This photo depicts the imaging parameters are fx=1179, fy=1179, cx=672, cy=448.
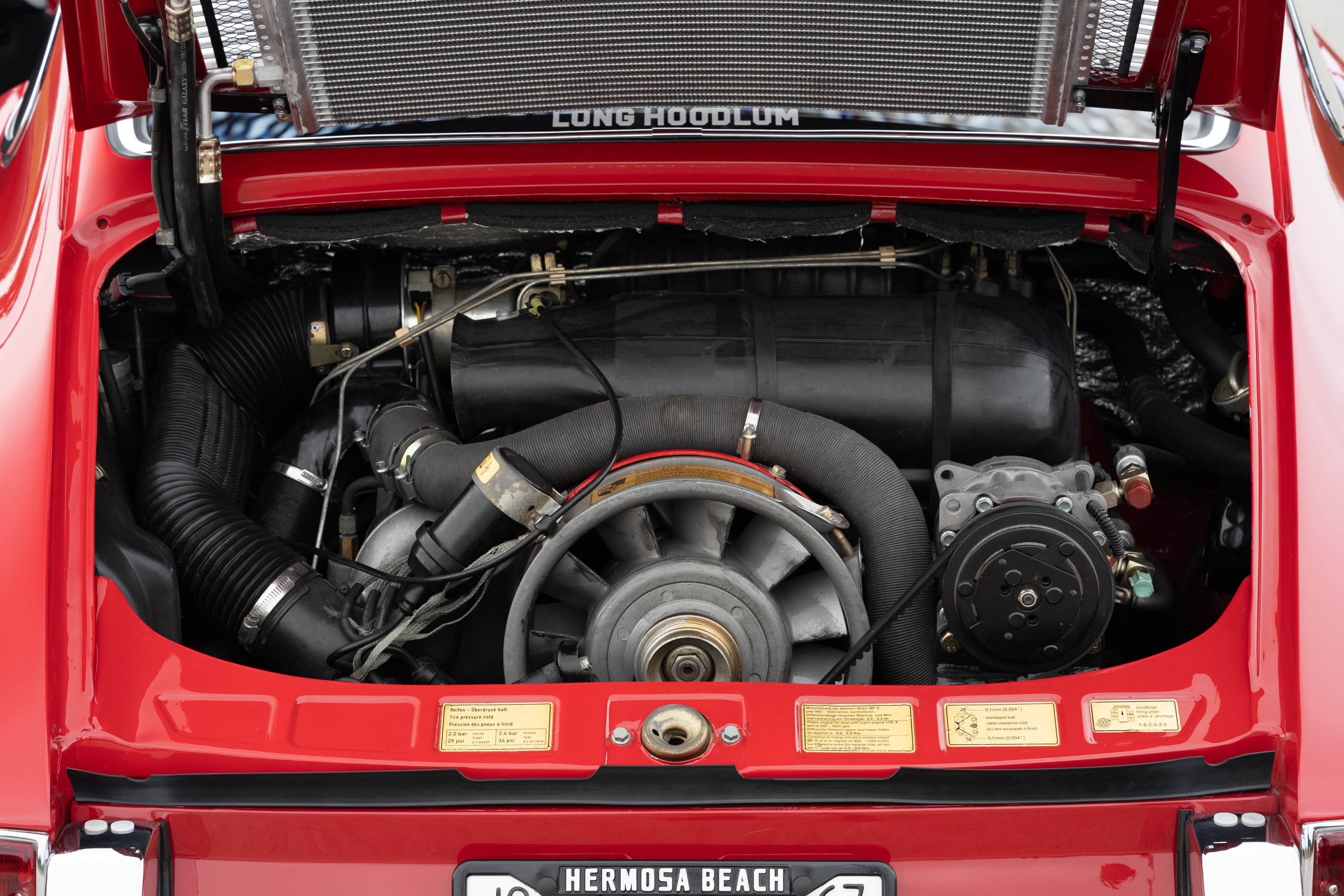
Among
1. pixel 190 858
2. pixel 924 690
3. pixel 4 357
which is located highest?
pixel 4 357

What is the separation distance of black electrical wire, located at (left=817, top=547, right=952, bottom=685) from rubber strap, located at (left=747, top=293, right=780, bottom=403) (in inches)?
13.8

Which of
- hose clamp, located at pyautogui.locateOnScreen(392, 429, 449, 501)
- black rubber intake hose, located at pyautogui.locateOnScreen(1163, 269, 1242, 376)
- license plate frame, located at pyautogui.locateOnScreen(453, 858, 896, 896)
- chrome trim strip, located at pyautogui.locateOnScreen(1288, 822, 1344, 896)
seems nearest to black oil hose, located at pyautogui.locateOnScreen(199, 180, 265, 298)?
hose clamp, located at pyautogui.locateOnScreen(392, 429, 449, 501)

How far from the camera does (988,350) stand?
1.78 m

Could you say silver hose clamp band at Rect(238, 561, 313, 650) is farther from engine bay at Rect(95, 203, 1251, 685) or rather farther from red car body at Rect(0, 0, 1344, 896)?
red car body at Rect(0, 0, 1344, 896)

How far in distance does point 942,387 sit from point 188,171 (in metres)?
1.10

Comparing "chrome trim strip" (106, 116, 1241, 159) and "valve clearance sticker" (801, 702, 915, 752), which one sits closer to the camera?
"valve clearance sticker" (801, 702, 915, 752)

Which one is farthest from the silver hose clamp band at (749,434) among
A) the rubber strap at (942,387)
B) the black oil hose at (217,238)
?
the black oil hose at (217,238)

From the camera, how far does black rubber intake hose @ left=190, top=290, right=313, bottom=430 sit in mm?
1936

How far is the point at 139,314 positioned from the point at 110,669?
740 millimetres

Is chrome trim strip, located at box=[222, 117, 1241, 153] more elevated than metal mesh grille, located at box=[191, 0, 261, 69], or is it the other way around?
metal mesh grille, located at box=[191, 0, 261, 69]

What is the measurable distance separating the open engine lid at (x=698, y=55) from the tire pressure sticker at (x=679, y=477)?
0.52 metres

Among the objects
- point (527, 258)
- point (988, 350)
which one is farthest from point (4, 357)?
point (988, 350)

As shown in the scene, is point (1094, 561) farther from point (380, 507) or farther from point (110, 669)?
point (110, 669)

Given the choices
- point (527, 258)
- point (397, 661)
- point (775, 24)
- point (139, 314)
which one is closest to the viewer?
point (775, 24)
